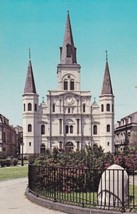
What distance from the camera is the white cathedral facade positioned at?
99875 millimetres

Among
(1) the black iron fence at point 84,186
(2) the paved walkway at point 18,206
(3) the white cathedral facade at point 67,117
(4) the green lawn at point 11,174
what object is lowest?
(4) the green lawn at point 11,174

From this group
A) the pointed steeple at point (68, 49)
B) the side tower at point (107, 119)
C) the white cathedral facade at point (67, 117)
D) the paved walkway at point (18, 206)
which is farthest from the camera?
the pointed steeple at point (68, 49)

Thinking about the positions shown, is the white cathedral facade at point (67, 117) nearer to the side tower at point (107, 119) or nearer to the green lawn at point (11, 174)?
the side tower at point (107, 119)

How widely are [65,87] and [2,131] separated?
19118mm

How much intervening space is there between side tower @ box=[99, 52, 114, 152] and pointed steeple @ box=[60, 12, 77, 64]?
11.8m

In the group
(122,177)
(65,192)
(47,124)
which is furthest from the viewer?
(47,124)

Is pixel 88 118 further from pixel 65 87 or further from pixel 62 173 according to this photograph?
pixel 62 173

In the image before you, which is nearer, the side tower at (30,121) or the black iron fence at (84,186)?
the black iron fence at (84,186)

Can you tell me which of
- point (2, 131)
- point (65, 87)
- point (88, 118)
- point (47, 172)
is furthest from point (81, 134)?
point (47, 172)

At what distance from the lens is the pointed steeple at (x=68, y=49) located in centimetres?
10694

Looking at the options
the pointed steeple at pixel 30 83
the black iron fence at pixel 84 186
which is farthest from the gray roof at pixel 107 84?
the black iron fence at pixel 84 186

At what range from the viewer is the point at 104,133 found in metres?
101

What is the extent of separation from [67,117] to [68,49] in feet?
62.5

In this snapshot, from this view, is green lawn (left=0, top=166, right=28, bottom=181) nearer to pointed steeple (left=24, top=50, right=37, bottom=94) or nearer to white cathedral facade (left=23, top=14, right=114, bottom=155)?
white cathedral facade (left=23, top=14, right=114, bottom=155)
